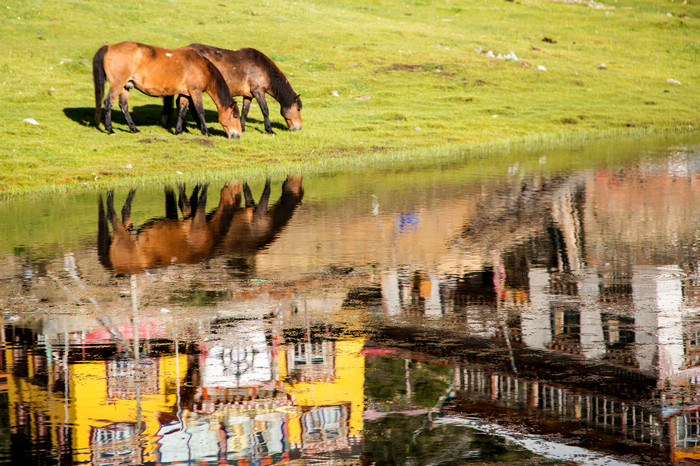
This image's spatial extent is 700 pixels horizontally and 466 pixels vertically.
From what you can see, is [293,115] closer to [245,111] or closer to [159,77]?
[245,111]

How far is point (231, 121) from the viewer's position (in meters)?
28.7

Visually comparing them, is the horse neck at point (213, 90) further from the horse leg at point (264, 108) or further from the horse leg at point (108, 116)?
the horse leg at point (108, 116)

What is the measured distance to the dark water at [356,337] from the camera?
17.7 ft

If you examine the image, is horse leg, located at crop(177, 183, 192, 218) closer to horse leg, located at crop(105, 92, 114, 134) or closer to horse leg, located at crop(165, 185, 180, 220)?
horse leg, located at crop(165, 185, 180, 220)

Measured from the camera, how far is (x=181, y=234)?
46.6 ft

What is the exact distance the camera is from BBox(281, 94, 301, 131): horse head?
30.9m

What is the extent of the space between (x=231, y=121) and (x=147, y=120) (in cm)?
436

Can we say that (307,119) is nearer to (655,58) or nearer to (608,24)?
(655,58)

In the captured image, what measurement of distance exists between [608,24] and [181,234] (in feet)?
198

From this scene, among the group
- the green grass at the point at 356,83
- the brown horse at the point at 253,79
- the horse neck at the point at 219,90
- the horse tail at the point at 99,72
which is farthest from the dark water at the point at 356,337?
the brown horse at the point at 253,79

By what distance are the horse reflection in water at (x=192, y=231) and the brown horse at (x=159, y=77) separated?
9.20 m

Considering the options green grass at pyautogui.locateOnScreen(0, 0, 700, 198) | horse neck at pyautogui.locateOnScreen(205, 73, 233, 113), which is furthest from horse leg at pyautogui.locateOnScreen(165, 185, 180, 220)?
horse neck at pyautogui.locateOnScreen(205, 73, 233, 113)

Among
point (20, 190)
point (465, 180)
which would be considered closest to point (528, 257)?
point (465, 180)

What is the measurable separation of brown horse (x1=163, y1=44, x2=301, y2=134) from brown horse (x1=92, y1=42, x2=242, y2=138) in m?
1.66
